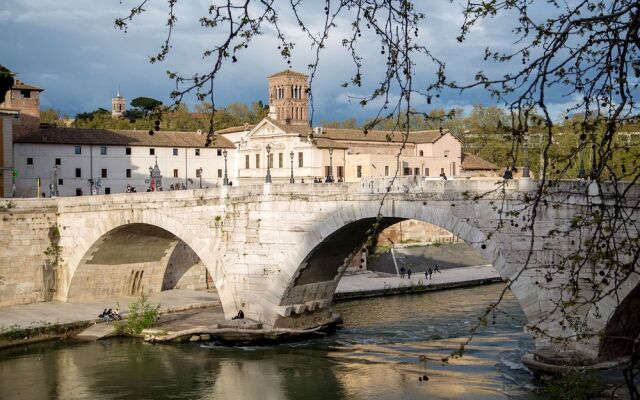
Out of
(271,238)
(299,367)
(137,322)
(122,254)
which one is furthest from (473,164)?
(299,367)

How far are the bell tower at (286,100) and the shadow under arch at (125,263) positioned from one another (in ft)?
93.1

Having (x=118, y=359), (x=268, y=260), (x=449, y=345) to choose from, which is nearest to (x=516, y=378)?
(x=449, y=345)

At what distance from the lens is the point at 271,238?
1934 centimetres

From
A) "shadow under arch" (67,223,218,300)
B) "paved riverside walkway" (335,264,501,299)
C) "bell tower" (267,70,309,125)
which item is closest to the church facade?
"paved riverside walkway" (335,264,501,299)

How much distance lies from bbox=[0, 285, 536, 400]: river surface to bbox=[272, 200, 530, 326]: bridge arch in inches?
48.7

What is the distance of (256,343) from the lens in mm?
19797

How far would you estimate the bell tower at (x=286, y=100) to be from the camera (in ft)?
182

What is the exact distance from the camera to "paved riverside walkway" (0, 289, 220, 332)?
72.1 feet

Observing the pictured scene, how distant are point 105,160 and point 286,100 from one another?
1928cm

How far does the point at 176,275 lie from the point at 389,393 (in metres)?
15.2

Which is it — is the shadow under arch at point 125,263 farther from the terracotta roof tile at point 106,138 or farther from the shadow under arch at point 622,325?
the shadow under arch at point 622,325

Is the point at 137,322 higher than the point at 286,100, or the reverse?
the point at 286,100

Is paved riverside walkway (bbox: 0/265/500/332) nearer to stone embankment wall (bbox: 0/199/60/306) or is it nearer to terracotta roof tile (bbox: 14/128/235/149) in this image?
stone embankment wall (bbox: 0/199/60/306)

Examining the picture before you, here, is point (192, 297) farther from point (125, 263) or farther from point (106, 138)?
point (106, 138)
